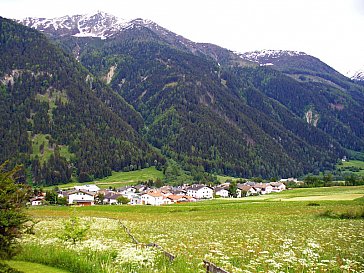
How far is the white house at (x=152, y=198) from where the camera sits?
6511 inches

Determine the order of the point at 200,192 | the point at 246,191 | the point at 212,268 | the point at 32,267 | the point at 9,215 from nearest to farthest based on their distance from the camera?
the point at 212,268 → the point at 9,215 → the point at 32,267 → the point at 246,191 → the point at 200,192

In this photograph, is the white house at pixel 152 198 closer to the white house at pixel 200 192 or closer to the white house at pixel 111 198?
the white house at pixel 111 198

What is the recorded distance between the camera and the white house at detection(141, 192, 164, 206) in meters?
165

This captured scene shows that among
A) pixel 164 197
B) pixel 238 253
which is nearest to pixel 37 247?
pixel 238 253

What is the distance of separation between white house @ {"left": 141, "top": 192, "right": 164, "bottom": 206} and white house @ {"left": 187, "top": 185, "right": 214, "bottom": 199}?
2787cm

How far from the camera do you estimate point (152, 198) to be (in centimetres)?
16675

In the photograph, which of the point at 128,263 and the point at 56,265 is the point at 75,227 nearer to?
the point at 56,265

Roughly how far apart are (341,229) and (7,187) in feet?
88.6

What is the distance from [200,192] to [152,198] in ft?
118

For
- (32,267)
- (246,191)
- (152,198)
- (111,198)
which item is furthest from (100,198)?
(32,267)

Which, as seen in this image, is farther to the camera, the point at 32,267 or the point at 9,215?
the point at 32,267

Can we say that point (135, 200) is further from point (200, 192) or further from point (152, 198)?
point (200, 192)

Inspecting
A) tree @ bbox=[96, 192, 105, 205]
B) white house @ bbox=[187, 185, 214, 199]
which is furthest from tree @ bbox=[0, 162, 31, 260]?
white house @ bbox=[187, 185, 214, 199]

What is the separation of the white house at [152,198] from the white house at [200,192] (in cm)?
2787
